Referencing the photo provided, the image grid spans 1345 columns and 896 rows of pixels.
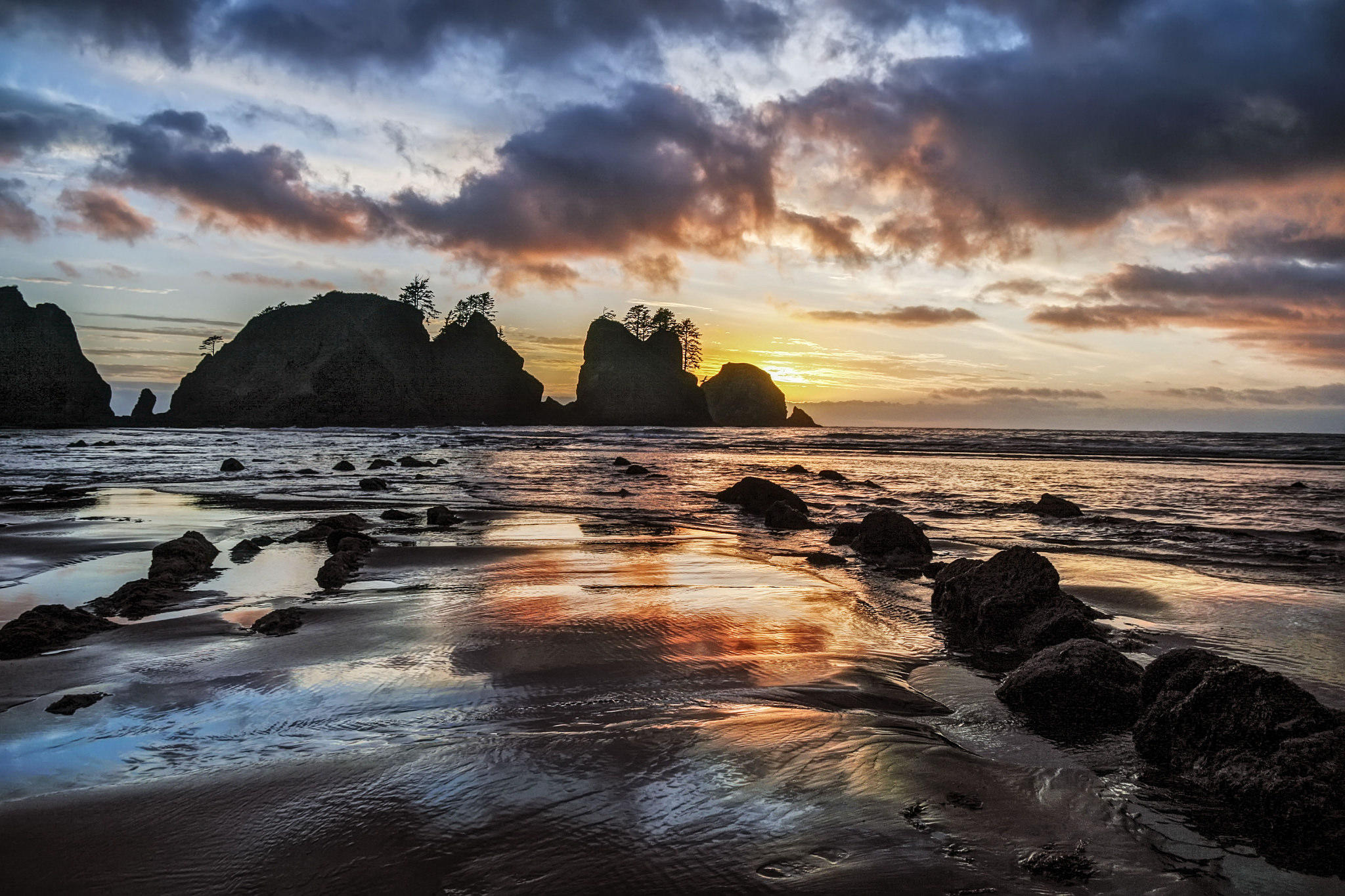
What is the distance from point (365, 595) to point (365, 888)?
4430mm

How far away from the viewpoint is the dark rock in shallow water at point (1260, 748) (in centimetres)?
253

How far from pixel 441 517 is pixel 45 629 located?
6.18m

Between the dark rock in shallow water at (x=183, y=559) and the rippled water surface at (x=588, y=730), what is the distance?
0.89 ft

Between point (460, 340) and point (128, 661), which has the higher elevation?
point (460, 340)

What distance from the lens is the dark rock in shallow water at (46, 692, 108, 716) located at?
350 centimetres

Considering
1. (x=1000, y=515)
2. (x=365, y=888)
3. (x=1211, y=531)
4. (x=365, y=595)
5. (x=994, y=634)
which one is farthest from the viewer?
(x=1000, y=515)

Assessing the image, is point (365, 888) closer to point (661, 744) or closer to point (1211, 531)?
point (661, 744)

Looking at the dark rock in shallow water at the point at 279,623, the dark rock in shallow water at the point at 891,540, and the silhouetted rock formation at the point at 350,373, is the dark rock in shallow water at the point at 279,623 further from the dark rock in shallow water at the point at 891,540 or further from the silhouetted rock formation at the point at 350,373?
the silhouetted rock formation at the point at 350,373

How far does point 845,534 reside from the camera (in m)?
9.92

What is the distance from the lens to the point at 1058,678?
385cm

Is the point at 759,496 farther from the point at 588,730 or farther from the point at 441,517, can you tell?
the point at 588,730

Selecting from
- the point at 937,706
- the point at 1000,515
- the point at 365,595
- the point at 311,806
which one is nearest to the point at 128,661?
the point at 365,595

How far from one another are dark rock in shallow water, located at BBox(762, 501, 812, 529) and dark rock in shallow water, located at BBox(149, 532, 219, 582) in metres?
7.70

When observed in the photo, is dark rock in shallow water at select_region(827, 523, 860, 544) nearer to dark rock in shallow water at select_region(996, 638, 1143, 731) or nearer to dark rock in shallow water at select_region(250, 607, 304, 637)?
dark rock in shallow water at select_region(996, 638, 1143, 731)
